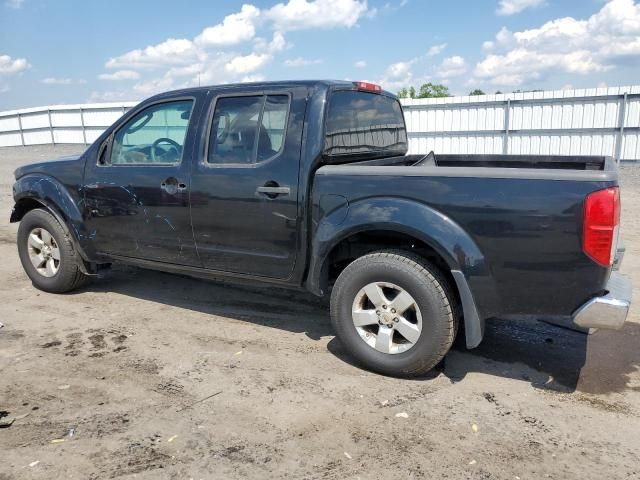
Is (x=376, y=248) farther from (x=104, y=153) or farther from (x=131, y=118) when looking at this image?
(x=104, y=153)

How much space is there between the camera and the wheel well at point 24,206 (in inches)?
205

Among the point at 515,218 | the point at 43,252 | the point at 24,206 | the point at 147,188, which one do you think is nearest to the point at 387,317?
the point at 515,218

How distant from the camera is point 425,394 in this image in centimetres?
330

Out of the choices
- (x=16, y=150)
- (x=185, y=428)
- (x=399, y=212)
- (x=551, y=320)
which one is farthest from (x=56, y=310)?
(x=16, y=150)

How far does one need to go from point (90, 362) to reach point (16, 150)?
92.2 feet

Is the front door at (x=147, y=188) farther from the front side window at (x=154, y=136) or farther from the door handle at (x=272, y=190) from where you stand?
the door handle at (x=272, y=190)

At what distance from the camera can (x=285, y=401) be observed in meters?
3.22

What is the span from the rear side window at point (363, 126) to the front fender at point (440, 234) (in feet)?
2.01

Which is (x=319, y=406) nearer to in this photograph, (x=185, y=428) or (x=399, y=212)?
(x=185, y=428)

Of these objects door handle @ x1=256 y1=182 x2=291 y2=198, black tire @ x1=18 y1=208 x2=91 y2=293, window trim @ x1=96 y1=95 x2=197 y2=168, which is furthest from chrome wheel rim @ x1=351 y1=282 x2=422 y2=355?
black tire @ x1=18 y1=208 x2=91 y2=293

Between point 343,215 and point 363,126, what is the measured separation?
1.06 metres

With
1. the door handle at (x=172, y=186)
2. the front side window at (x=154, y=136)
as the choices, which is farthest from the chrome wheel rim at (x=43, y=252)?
the door handle at (x=172, y=186)

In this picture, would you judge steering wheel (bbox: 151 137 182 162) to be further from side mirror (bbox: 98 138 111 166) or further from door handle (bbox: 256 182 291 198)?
door handle (bbox: 256 182 291 198)

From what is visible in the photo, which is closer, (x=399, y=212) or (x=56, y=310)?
(x=399, y=212)
